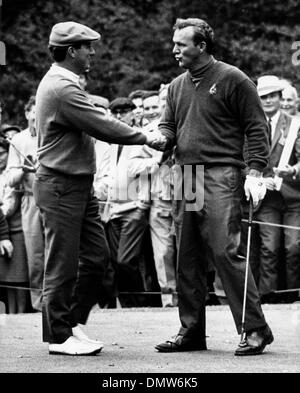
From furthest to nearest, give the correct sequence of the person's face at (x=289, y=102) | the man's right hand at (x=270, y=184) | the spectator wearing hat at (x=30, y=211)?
1. the person's face at (x=289, y=102)
2. the spectator wearing hat at (x=30, y=211)
3. the man's right hand at (x=270, y=184)

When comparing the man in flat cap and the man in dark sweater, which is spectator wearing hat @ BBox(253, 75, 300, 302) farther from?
the man in flat cap

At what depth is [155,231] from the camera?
14.9 meters

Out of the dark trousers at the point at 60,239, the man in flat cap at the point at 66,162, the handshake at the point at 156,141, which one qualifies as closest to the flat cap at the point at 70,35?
the man in flat cap at the point at 66,162

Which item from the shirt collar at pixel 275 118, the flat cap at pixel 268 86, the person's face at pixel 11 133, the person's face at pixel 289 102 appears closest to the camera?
the shirt collar at pixel 275 118

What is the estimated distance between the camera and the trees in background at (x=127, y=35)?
857 inches

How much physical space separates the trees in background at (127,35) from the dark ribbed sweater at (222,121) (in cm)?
1124

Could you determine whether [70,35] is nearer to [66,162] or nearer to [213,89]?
[66,162]

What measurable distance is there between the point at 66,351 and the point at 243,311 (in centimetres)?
133

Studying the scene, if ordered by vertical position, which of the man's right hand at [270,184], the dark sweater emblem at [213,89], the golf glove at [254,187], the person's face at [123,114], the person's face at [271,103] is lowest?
the man's right hand at [270,184]

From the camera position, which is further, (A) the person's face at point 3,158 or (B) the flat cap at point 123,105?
(A) the person's face at point 3,158

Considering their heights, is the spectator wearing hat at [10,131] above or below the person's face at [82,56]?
below

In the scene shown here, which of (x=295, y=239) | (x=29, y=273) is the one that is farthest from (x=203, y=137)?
(x=29, y=273)

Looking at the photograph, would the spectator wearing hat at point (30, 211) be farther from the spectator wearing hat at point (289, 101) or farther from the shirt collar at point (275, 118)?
the spectator wearing hat at point (289, 101)

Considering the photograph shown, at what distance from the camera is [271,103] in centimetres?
1480
